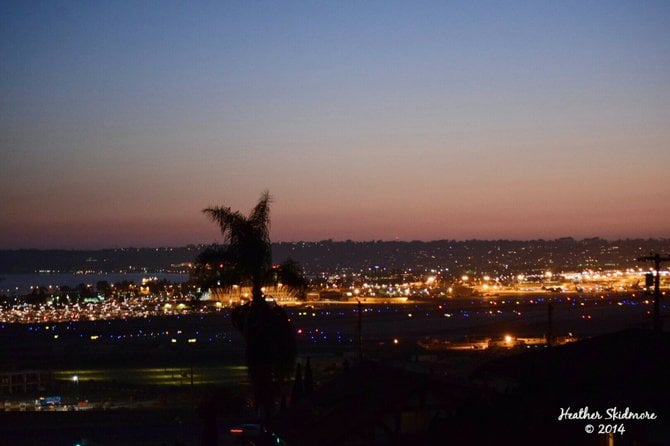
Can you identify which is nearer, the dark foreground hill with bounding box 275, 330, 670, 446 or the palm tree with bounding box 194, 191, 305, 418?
the dark foreground hill with bounding box 275, 330, 670, 446

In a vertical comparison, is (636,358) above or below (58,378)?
above

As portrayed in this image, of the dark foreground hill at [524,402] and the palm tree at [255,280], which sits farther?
the palm tree at [255,280]

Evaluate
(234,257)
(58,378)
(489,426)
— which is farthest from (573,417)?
(58,378)

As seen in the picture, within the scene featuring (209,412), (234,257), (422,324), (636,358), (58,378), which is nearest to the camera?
(636,358)

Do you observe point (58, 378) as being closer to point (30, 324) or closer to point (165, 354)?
point (165, 354)

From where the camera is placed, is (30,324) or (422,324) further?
(30,324)

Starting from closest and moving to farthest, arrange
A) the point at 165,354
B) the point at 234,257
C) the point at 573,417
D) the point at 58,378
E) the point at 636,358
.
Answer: the point at 573,417
the point at 636,358
the point at 234,257
the point at 58,378
the point at 165,354

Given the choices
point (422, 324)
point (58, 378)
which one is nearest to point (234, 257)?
point (58, 378)

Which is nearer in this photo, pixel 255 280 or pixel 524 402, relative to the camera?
pixel 524 402
